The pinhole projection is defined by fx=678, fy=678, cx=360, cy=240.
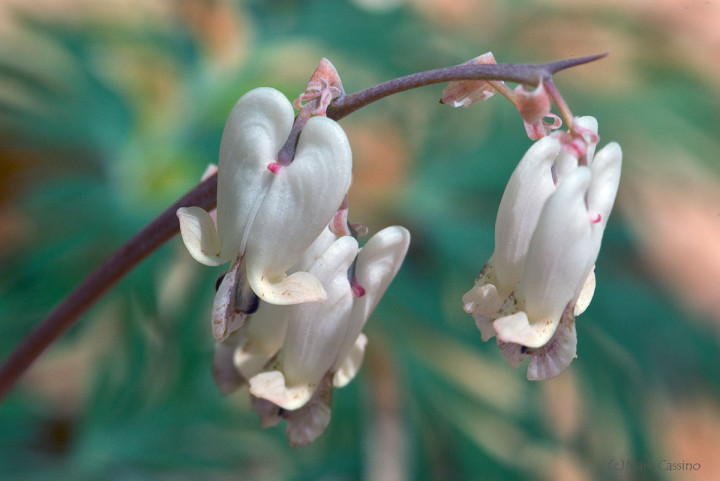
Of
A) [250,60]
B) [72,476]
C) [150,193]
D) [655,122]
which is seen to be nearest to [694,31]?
[655,122]

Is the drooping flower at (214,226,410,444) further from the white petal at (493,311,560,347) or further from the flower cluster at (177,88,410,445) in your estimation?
the white petal at (493,311,560,347)

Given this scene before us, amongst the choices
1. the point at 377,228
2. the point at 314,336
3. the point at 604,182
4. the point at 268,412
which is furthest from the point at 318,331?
the point at 377,228

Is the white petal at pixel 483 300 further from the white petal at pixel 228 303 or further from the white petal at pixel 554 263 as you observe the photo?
the white petal at pixel 228 303

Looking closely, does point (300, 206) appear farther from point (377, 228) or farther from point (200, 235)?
point (377, 228)

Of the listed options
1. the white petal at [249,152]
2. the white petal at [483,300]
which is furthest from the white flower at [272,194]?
the white petal at [483,300]

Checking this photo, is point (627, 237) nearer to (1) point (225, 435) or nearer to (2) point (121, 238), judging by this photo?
(1) point (225, 435)
